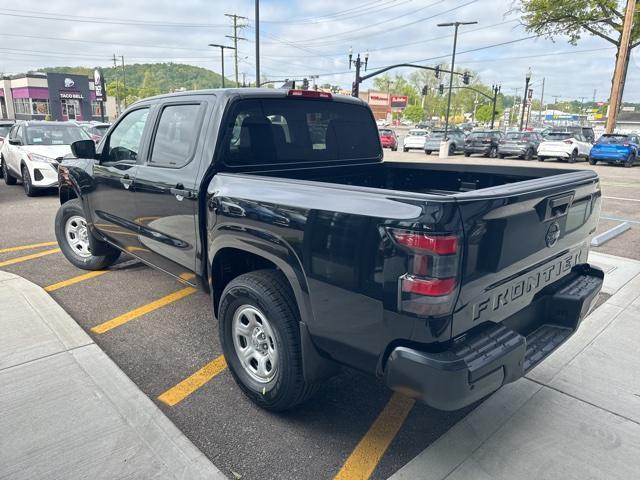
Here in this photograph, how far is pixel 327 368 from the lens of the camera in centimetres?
260

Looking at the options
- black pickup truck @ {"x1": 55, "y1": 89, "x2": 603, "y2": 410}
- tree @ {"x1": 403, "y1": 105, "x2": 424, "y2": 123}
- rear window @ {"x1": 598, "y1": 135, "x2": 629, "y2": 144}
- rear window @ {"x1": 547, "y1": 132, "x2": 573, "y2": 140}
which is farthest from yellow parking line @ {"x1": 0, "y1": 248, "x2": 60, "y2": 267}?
tree @ {"x1": 403, "y1": 105, "x2": 424, "y2": 123}

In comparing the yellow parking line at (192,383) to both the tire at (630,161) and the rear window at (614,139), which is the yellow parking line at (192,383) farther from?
the rear window at (614,139)

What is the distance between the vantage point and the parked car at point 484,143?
25.5 m

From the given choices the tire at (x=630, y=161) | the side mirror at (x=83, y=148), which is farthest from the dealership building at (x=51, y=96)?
the side mirror at (x=83, y=148)

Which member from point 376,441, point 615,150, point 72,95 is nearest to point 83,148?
point 376,441

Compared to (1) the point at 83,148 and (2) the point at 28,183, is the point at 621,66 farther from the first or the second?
(1) the point at 83,148

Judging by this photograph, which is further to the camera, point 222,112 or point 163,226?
point 163,226

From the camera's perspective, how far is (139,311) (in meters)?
4.41

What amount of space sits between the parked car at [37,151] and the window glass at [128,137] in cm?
626

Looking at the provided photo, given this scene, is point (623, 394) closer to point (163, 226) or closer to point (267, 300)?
point (267, 300)

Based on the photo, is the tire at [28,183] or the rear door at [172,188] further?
the tire at [28,183]

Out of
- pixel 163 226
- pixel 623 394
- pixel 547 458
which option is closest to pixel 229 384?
pixel 163 226

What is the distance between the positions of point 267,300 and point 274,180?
68 cm

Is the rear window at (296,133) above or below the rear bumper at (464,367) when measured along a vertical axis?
above
